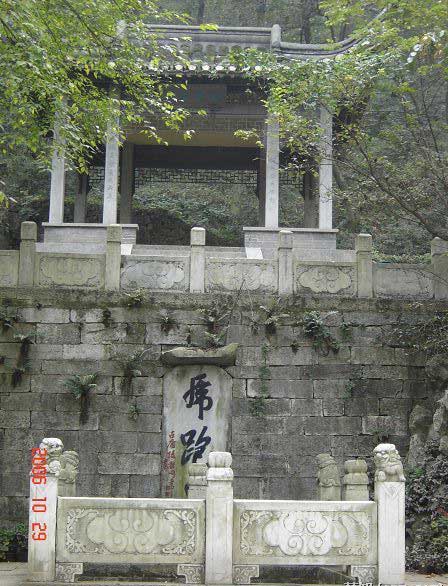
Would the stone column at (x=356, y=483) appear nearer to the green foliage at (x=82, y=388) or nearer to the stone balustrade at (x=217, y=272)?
the stone balustrade at (x=217, y=272)

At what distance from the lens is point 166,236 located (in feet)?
73.8

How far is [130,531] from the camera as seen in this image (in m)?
6.96

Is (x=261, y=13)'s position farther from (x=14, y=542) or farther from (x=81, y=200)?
(x=14, y=542)

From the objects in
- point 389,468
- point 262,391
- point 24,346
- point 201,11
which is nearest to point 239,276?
point 262,391

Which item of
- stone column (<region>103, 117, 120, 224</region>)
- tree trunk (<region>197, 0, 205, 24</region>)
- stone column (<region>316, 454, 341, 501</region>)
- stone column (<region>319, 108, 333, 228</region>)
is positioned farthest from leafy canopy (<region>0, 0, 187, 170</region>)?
tree trunk (<region>197, 0, 205, 24</region>)

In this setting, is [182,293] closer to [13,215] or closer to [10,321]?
[10,321]

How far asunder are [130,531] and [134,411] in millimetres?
4432

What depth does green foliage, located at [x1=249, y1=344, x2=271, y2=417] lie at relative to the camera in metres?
11.5

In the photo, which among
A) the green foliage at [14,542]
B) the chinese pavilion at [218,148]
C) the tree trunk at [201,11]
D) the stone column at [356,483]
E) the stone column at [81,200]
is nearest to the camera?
the stone column at [356,483]

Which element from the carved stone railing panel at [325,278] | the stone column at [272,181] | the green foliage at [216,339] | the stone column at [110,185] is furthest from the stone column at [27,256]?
the stone column at [272,181]

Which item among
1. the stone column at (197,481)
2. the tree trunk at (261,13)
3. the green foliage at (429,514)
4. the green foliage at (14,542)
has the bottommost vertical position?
the green foliage at (14,542)

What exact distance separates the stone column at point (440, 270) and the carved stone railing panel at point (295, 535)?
5.58m

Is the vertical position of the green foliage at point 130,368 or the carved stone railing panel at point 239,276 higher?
the carved stone railing panel at point 239,276

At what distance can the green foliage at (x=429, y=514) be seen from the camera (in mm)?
8977
